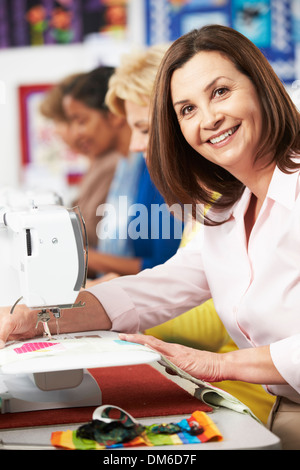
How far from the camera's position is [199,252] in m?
1.88

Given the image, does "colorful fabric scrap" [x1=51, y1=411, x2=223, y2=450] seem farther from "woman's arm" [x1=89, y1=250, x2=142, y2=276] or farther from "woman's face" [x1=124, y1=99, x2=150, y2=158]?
"woman's arm" [x1=89, y1=250, x2=142, y2=276]

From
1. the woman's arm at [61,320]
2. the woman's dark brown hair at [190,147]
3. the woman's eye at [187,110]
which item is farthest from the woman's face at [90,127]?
the woman's arm at [61,320]

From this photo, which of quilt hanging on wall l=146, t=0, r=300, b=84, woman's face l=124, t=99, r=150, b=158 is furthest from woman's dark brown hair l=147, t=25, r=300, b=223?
quilt hanging on wall l=146, t=0, r=300, b=84

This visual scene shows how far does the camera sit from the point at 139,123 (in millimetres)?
2705

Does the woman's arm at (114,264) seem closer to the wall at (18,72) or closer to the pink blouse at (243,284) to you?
the pink blouse at (243,284)

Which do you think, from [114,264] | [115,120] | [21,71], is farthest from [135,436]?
[21,71]

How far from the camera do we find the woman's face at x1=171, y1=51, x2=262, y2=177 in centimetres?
159

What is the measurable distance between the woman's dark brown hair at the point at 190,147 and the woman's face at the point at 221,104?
20mm

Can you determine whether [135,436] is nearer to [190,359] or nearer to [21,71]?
[190,359]

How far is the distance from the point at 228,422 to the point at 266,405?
72 centimetres

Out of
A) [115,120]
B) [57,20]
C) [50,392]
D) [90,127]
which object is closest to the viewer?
[50,392]

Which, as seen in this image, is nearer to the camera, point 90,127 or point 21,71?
point 90,127

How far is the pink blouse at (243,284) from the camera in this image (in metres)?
1.53

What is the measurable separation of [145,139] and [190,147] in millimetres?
877
